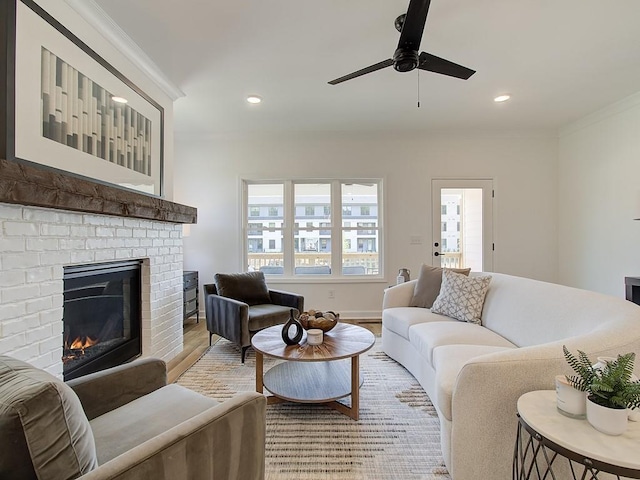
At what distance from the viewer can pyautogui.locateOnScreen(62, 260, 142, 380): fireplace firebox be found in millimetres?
2057

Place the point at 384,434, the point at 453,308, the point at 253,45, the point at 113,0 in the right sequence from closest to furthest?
the point at 384,434
the point at 113,0
the point at 253,45
the point at 453,308

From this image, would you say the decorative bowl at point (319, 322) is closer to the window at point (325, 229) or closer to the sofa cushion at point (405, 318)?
the sofa cushion at point (405, 318)

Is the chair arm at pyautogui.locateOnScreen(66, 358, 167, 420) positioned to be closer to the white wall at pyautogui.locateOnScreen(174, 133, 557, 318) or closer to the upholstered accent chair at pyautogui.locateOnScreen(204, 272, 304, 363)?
the upholstered accent chair at pyautogui.locateOnScreen(204, 272, 304, 363)

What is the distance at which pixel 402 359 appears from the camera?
2.77 m

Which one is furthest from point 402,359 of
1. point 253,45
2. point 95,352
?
point 253,45

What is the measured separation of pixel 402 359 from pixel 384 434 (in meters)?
0.95

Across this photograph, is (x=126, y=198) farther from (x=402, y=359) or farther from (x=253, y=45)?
(x=402, y=359)

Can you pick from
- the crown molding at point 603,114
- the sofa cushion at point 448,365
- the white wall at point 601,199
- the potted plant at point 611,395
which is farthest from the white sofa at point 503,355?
the crown molding at point 603,114

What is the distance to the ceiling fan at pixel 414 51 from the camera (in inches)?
63.0

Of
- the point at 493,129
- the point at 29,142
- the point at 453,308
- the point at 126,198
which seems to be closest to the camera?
the point at 29,142

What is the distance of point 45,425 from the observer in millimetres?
746

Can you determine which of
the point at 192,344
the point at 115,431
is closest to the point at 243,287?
the point at 192,344

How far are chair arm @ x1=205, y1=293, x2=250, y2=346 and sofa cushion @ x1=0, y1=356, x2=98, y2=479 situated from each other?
207 cm

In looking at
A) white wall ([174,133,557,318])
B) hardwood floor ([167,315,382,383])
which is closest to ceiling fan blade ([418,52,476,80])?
white wall ([174,133,557,318])
